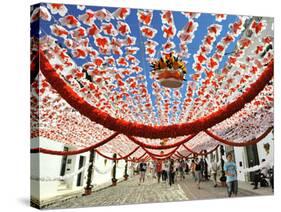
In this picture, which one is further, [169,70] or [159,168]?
[159,168]

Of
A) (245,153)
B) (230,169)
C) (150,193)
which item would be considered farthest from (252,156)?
(150,193)

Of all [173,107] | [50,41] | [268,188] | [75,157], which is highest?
[50,41]

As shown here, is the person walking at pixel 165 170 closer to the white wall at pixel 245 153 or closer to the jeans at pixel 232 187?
the jeans at pixel 232 187

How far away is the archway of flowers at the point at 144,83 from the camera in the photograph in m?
6.48

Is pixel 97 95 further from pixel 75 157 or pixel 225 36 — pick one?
pixel 225 36

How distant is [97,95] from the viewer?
6.75 metres

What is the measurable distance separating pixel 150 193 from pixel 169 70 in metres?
1.58

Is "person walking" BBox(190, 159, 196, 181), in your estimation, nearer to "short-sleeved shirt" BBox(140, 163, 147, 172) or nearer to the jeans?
the jeans

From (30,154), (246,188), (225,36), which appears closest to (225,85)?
(225,36)

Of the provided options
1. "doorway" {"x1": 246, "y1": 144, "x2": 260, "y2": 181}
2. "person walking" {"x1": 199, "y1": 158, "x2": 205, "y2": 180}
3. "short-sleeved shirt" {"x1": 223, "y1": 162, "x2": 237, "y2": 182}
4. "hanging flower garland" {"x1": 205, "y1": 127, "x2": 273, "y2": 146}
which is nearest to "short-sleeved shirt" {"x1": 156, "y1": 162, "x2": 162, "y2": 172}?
"person walking" {"x1": 199, "y1": 158, "x2": 205, "y2": 180}

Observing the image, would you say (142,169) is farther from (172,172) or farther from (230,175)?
(230,175)

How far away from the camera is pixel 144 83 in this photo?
7105 mm

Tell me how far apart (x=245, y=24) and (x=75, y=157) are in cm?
289

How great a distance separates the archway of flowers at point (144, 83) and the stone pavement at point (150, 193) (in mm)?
364
